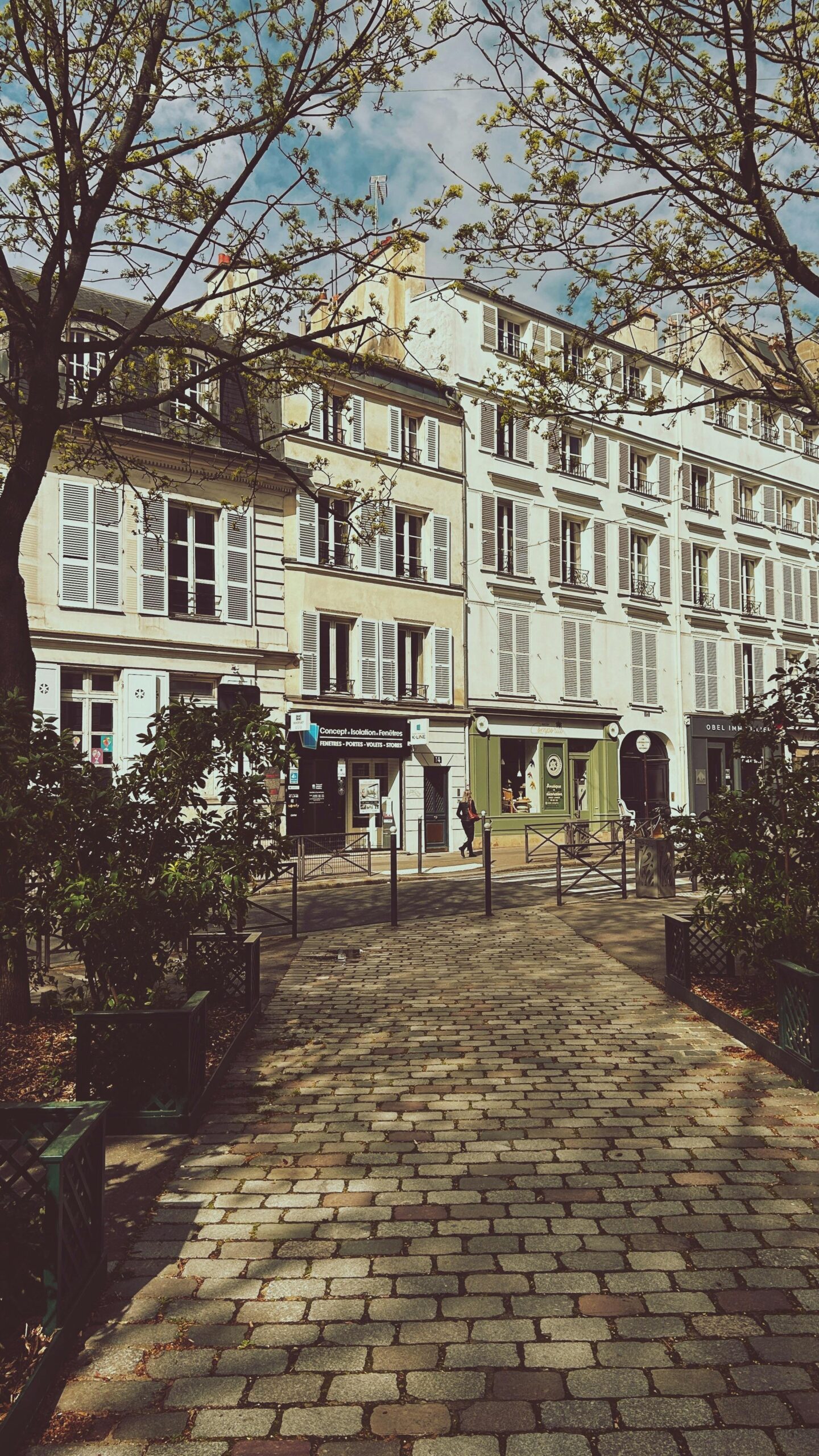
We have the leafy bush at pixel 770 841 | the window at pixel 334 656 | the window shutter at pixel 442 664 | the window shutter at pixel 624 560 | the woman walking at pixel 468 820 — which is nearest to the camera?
the leafy bush at pixel 770 841

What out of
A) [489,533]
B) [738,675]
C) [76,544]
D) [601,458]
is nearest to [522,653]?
[489,533]

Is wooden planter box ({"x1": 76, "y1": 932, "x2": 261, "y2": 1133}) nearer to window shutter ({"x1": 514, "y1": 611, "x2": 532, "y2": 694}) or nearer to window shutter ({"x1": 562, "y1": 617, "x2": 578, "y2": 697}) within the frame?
window shutter ({"x1": 514, "y1": 611, "x2": 532, "y2": 694})

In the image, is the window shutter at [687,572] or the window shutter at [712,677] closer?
the window shutter at [687,572]

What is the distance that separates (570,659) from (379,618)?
6.99m

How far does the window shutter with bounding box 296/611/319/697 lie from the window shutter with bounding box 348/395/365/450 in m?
4.52

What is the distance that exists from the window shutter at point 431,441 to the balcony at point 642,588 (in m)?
8.26

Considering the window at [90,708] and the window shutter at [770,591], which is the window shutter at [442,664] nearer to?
the window at [90,708]

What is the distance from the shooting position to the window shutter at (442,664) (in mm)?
25344

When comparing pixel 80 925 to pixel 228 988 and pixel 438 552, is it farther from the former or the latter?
pixel 438 552

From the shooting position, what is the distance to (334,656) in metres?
23.5

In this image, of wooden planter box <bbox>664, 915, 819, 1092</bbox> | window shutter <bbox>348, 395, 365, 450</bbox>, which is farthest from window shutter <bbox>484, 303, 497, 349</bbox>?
wooden planter box <bbox>664, 915, 819, 1092</bbox>

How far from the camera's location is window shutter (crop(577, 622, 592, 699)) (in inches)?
1149

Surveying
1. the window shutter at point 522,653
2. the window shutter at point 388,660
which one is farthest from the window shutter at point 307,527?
the window shutter at point 522,653

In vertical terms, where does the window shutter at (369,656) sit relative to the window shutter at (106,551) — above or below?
below
